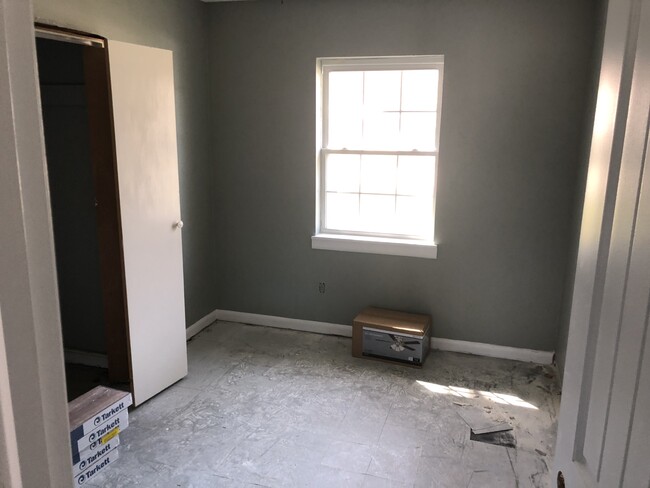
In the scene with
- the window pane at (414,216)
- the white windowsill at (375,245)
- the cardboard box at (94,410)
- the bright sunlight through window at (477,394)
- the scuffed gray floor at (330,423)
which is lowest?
the scuffed gray floor at (330,423)

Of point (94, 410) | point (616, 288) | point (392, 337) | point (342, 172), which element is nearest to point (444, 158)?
point (342, 172)

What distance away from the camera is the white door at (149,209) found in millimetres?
2955

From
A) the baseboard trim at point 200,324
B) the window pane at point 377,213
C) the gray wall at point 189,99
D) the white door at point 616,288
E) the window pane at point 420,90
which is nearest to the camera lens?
the white door at point 616,288

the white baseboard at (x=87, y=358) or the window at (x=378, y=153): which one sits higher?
the window at (x=378, y=153)

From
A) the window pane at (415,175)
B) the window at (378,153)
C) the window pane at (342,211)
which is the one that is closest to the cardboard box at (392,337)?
the window at (378,153)

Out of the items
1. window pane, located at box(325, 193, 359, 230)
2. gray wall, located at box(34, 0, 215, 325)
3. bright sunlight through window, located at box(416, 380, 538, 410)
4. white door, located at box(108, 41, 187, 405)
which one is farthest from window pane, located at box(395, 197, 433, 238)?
white door, located at box(108, 41, 187, 405)

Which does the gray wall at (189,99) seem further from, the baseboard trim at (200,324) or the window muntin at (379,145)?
the window muntin at (379,145)

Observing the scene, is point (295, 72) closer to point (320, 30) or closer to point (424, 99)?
point (320, 30)

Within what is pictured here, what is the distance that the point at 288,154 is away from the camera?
13.9 feet

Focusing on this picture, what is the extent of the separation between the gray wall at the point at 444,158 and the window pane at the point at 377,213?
255 millimetres

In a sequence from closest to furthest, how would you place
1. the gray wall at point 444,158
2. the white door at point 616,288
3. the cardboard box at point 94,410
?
the white door at point 616,288, the cardboard box at point 94,410, the gray wall at point 444,158

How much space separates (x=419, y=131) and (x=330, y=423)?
2265 millimetres

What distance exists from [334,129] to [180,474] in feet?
9.05

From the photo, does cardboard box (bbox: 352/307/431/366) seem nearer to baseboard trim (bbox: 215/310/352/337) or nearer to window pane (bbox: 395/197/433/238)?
baseboard trim (bbox: 215/310/352/337)
